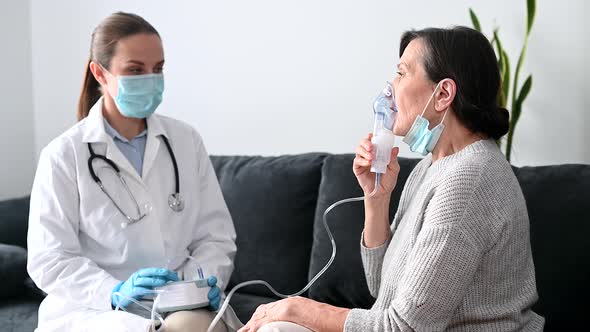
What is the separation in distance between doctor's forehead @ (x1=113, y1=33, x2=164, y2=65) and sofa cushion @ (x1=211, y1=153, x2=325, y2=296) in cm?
75

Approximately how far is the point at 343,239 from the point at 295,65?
1029 mm

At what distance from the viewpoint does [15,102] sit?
12.9 ft

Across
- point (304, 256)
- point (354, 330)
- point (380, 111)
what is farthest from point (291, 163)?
point (354, 330)

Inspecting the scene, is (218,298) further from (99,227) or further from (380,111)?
(380,111)

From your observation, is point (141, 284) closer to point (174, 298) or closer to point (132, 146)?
point (174, 298)

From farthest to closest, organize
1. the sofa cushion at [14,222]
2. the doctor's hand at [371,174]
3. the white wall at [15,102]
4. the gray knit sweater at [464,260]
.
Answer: the white wall at [15,102] < the sofa cushion at [14,222] < the doctor's hand at [371,174] < the gray knit sweater at [464,260]

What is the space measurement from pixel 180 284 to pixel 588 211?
45.8 inches

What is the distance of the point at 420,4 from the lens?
2.84 metres

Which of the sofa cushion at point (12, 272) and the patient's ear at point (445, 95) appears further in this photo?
the sofa cushion at point (12, 272)

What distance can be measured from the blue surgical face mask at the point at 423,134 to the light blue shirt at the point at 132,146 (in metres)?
0.89

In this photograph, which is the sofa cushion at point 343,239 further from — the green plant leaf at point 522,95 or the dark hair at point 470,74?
the dark hair at point 470,74

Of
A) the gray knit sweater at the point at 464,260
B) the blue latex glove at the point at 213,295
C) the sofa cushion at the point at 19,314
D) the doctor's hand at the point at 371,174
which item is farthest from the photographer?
the sofa cushion at the point at 19,314

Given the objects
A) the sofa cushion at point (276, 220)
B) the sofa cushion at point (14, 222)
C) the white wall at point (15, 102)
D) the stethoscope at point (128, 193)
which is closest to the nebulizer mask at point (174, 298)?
the stethoscope at point (128, 193)

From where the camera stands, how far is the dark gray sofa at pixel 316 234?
2.11m
